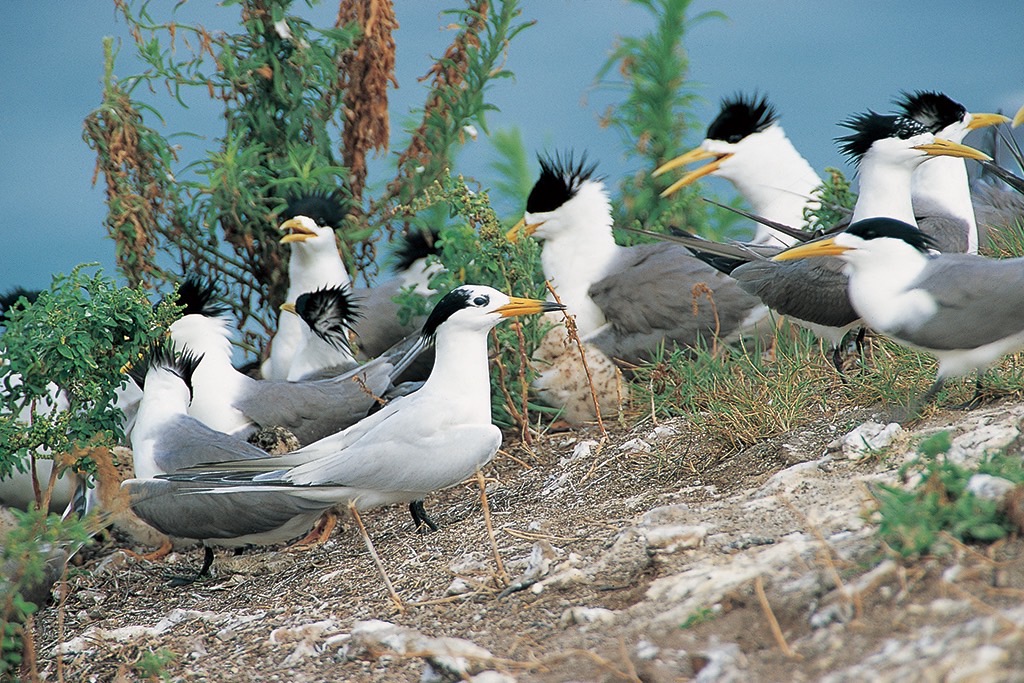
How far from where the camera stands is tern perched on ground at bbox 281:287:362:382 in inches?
241

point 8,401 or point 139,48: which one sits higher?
point 139,48

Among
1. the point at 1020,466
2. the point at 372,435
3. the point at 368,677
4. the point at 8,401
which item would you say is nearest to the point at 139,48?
the point at 8,401

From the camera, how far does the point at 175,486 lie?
443cm

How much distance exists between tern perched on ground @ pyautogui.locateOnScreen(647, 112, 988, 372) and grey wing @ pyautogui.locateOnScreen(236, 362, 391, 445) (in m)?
1.64

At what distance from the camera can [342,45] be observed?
23.3 ft

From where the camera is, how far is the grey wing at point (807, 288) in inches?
195

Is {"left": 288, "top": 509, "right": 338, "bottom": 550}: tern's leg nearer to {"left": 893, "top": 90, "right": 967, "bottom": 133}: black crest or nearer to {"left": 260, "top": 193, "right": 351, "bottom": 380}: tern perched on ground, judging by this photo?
{"left": 260, "top": 193, "right": 351, "bottom": 380}: tern perched on ground

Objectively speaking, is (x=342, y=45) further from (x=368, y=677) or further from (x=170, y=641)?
(x=368, y=677)

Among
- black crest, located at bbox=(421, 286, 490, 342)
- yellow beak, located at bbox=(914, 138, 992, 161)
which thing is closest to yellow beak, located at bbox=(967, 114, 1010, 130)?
yellow beak, located at bbox=(914, 138, 992, 161)

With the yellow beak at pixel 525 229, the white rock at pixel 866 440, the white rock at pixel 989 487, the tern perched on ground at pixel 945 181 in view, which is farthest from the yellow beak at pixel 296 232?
the white rock at pixel 989 487

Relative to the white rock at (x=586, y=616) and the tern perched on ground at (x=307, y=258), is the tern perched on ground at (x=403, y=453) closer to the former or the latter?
the white rock at (x=586, y=616)

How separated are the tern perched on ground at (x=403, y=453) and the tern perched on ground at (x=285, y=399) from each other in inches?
43.1

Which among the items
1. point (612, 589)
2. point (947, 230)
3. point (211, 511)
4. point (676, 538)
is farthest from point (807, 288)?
point (211, 511)

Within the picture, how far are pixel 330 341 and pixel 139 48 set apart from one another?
224cm
